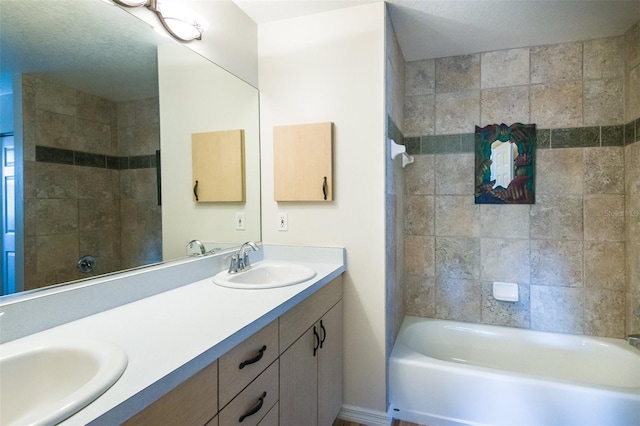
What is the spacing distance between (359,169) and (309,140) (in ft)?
1.16

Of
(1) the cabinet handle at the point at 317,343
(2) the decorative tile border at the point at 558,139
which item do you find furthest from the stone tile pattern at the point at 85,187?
(2) the decorative tile border at the point at 558,139

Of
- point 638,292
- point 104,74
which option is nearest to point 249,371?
point 104,74

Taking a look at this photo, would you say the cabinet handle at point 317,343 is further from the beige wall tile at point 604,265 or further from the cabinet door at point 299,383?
the beige wall tile at point 604,265

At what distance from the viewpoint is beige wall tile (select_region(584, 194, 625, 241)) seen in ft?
7.00

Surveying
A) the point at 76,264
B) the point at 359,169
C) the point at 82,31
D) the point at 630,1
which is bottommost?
the point at 76,264

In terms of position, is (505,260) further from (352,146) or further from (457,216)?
(352,146)

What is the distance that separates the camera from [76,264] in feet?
3.49

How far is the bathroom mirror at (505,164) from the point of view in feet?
7.55

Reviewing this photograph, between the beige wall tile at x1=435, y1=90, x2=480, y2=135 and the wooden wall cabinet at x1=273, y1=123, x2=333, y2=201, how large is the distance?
1110 mm

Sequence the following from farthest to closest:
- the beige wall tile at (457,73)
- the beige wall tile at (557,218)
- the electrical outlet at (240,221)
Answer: the beige wall tile at (457,73) → the beige wall tile at (557,218) → the electrical outlet at (240,221)

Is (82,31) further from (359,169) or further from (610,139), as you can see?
(610,139)

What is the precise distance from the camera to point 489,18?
6.37 feet

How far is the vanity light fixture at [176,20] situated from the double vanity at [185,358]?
1.07 m

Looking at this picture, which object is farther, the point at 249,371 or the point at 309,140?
the point at 309,140
